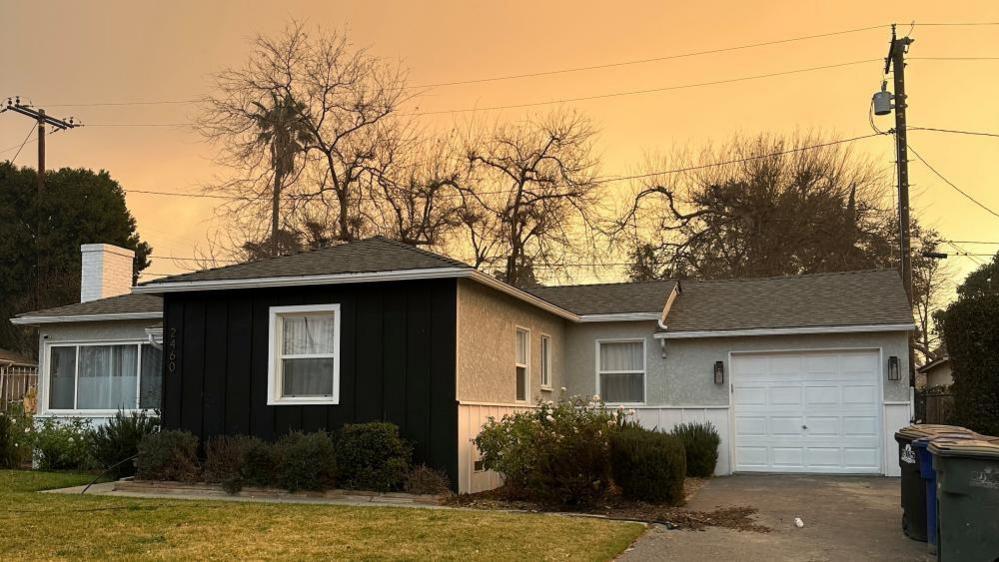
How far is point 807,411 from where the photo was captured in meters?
17.2

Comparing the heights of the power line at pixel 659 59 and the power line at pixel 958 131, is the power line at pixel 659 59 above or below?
above

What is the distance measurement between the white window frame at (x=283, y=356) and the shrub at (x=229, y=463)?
2.61 feet

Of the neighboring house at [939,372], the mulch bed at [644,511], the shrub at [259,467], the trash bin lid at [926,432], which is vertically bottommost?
the mulch bed at [644,511]

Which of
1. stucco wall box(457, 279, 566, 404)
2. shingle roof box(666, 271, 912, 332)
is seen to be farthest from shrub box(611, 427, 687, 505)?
shingle roof box(666, 271, 912, 332)

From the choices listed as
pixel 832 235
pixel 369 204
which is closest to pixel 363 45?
pixel 369 204

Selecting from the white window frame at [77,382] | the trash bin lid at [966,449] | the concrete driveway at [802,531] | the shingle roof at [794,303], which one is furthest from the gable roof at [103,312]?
the trash bin lid at [966,449]

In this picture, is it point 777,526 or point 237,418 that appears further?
point 237,418

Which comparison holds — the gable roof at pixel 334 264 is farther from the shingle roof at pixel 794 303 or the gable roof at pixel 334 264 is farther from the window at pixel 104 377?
the shingle roof at pixel 794 303

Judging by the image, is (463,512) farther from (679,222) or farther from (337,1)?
(679,222)

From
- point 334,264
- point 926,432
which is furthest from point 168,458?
point 926,432

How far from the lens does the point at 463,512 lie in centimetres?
1111

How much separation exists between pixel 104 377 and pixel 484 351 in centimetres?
856

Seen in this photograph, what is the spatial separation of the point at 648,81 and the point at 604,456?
15222mm

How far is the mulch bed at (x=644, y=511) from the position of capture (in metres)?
10.6
